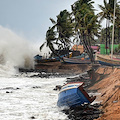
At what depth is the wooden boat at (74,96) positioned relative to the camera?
1212cm

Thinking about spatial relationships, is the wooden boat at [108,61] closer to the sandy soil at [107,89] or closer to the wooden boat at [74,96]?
the sandy soil at [107,89]

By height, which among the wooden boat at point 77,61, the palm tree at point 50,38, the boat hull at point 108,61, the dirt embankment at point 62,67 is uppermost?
the palm tree at point 50,38

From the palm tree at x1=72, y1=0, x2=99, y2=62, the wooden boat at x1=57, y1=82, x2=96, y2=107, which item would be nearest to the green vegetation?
the palm tree at x1=72, y1=0, x2=99, y2=62

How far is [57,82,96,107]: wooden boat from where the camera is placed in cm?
1212

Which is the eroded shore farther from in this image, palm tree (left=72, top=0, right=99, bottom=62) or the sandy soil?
palm tree (left=72, top=0, right=99, bottom=62)

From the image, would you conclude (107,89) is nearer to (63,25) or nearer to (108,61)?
(108,61)

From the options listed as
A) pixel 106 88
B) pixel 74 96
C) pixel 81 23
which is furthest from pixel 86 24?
pixel 74 96

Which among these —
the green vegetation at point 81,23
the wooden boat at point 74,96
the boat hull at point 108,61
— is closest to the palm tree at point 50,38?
the green vegetation at point 81,23

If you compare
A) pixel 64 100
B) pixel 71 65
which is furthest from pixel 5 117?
pixel 71 65

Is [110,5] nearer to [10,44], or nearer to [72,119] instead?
[10,44]

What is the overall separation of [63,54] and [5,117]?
43513 millimetres

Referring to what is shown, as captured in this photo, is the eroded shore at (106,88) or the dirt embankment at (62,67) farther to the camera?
the dirt embankment at (62,67)

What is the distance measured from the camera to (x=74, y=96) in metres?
12.1

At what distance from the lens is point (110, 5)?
1636 inches
